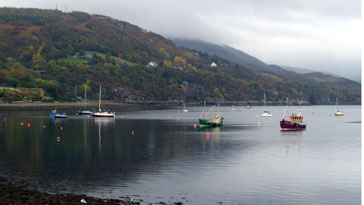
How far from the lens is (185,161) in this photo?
57.1 m

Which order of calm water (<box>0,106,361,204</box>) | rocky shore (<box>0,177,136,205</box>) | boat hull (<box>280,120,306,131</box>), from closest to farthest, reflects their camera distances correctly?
Answer: rocky shore (<box>0,177,136,205</box>), calm water (<box>0,106,361,204</box>), boat hull (<box>280,120,306,131</box>)

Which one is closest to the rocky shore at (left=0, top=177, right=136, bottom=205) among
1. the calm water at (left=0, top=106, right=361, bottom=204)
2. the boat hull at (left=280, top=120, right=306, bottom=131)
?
the calm water at (left=0, top=106, right=361, bottom=204)

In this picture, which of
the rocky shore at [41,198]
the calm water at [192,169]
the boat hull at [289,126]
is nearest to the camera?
the rocky shore at [41,198]

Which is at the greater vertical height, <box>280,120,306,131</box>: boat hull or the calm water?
<box>280,120,306,131</box>: boat hull

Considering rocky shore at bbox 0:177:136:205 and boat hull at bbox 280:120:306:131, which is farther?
boat hull at bbox 280:120:306:131

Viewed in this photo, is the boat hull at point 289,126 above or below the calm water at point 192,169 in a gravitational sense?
above

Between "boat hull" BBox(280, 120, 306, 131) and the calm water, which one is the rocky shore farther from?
"boat hull" BBox(280, 120, 306, 131)

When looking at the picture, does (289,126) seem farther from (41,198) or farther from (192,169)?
(41,198)

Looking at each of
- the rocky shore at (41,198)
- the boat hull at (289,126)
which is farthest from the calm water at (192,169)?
the boat hull at (289,126)

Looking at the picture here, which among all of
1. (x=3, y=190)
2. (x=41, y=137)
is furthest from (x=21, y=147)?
(x=3, y=190)

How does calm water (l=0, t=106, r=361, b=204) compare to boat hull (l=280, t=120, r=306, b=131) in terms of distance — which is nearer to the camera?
calm water (l=0, t=106, r=361, b=204)

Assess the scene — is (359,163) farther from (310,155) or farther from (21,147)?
(21,147)

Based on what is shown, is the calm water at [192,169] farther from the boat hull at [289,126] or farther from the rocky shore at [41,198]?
the boat hull at [289,126]

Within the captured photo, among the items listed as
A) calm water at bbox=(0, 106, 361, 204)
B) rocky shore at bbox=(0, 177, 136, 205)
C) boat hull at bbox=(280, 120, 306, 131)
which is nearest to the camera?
rocky shore at bbox=(0, 177, 136, 205)
